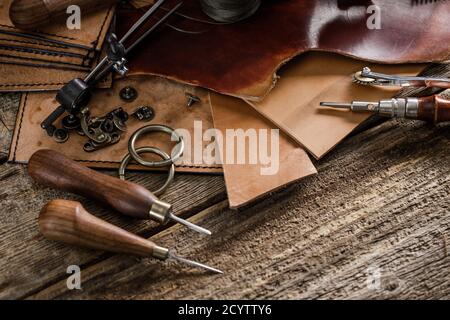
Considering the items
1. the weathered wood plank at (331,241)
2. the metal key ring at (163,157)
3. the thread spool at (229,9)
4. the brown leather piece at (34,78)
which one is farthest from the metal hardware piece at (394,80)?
the brown leather piece at (34,78)

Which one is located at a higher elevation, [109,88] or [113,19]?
[113,19]

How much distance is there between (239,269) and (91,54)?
1.93 feet

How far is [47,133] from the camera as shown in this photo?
4.32 feet

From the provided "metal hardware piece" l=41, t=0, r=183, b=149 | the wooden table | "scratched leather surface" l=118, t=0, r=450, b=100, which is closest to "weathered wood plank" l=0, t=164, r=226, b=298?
the wooden table

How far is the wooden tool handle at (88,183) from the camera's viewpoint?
1135 millimetres

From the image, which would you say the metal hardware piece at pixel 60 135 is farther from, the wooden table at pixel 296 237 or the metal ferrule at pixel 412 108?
the metal ferrule at pixel 412 108

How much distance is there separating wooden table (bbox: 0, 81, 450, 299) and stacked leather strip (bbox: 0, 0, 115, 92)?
18 cm

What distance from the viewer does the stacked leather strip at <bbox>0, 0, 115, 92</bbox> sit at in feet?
4.55

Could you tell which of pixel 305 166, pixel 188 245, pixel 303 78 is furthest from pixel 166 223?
pixel 303 78

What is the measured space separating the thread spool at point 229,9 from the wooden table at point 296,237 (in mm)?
386

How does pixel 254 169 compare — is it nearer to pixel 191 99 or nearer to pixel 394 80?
pixel 191 99
